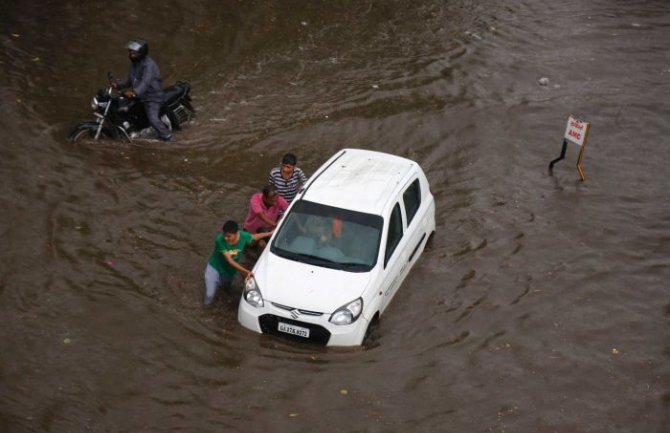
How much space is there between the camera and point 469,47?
18125 mm

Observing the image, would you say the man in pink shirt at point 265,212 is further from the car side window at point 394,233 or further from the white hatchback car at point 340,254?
the car side window at point 394,233

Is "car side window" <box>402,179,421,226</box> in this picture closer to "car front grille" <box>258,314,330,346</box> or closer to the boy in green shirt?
the boy in green shirt

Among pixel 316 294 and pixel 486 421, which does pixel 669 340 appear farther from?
pixel 316 294

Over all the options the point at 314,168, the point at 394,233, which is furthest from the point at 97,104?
the point at 394,233

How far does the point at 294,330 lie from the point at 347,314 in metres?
0.63

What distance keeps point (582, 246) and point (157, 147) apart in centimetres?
722

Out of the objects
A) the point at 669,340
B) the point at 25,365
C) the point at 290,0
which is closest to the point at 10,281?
the point at 25,365

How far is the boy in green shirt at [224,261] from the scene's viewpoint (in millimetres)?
9320

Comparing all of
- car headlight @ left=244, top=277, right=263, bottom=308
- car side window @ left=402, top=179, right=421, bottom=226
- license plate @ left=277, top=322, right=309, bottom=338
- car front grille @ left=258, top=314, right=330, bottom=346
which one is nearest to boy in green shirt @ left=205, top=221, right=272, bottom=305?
car headlight @ left=244, top=277, right=263, bottom=308

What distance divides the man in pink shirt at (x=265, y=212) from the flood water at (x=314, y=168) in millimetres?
927

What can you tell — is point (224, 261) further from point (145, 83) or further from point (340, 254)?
point (145, 83)

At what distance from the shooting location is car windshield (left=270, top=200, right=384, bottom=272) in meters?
9.29

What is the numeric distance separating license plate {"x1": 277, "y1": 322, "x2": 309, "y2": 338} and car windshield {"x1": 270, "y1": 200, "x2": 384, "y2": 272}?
849 mm

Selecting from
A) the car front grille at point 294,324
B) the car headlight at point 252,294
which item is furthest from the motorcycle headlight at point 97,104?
the car front grille at point 294,324
